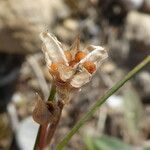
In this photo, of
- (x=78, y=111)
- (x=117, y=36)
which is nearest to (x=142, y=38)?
(x=117, y=36)

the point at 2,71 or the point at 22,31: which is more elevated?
the point at 22,31

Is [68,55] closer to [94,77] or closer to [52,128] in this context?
[52,128]

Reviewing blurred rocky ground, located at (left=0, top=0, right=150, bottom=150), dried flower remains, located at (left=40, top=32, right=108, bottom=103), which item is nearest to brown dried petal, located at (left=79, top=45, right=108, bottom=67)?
dried flower remains, located at (left=40, top=32, right=108, bottom=103)

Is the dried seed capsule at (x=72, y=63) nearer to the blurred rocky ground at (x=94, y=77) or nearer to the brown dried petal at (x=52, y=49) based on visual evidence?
the brown dried petal at (x=52, y=49)

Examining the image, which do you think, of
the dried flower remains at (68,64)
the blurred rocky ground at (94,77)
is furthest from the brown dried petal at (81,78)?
the blurred rocky ground at (94,77)

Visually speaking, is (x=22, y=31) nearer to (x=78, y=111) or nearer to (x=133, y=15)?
(x=78, y=111)

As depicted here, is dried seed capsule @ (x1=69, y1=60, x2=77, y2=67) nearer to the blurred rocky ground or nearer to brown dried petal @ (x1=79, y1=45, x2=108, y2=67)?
brown dried petal @ (x1=79, y1=45, x2=108, y2=67)
